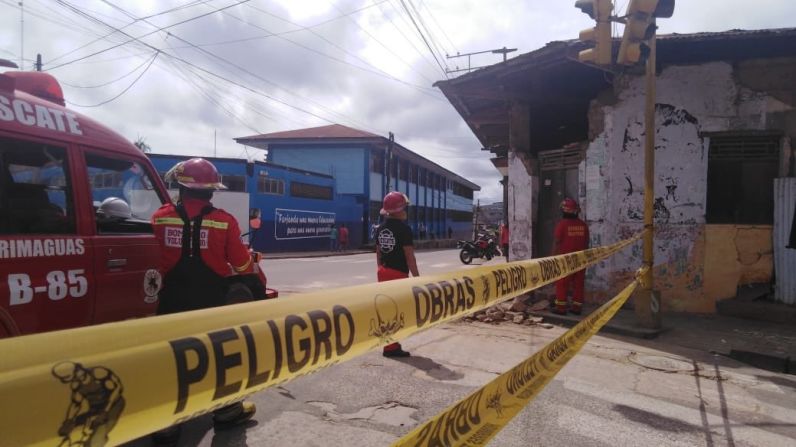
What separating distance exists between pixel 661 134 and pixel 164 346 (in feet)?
26.6

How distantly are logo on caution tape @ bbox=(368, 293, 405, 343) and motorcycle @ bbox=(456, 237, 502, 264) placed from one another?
16.9m

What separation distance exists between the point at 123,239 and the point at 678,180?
7.47 meters

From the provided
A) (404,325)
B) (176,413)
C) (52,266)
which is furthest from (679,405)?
(52,266)

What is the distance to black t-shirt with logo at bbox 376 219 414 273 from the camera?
4871 mm

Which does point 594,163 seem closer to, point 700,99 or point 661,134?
point 661,134

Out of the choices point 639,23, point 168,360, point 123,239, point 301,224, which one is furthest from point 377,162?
point 168,360

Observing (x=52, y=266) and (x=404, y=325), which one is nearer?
(x=404, y=325)

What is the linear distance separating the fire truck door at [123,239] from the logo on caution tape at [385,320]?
7.93 feet

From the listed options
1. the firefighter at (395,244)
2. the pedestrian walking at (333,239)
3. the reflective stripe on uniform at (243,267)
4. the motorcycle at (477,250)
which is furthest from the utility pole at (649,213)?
the pedestrian walking at (333,239)

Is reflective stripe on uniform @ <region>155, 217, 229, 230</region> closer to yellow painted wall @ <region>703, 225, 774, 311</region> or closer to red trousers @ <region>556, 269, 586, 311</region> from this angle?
red trousers @ <region>556, 269, 586, 311</region>

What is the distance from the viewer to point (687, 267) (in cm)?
730

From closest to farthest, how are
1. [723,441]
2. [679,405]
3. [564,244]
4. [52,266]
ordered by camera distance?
[52,266]
[723,441]
[679,405]
[564,244]

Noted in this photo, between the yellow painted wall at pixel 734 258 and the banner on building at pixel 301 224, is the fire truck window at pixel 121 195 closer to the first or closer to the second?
the yellow painted wall at pixel 734 258

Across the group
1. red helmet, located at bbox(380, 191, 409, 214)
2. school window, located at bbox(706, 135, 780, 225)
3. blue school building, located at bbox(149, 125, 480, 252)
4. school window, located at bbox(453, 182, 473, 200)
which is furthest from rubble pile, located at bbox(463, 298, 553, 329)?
school window, located at bbox(453, 182, 473, 200)
